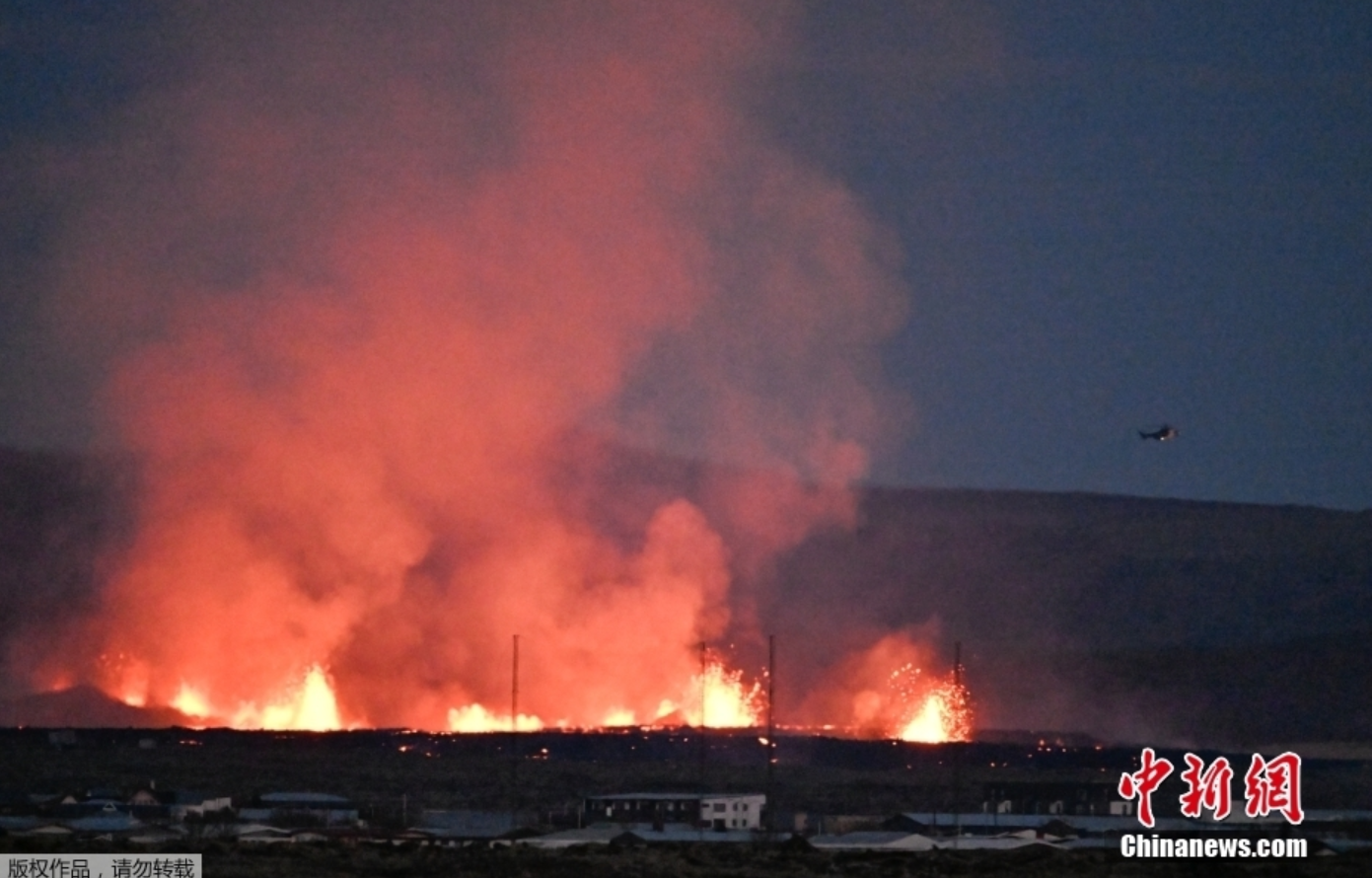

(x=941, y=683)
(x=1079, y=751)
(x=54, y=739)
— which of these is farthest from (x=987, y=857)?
(x=941, y=683)

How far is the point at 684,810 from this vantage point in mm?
64875

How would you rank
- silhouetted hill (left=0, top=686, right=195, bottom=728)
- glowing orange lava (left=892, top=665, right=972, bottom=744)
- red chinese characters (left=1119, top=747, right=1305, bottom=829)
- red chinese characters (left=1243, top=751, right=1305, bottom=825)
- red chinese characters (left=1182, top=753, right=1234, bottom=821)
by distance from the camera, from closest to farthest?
1. red chinese characters (left=1243, top=751, right=1305, bottom=825)
2. red chinese characters (left=1119, top=747, right=1305, bottom=829)
3. red chinese characters (left=1182, top=753, right=1234, bottom=821)
4. glowing orange lava (left=892, top=665, right=972, bottom=744)
5. silhouetted hill (left=0, top=686, right=195, bottom=728)

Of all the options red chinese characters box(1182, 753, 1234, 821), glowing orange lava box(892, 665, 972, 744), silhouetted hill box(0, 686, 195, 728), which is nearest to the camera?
red chinese characters box(1182, 753, 1234, 821)

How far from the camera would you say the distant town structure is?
208 ft

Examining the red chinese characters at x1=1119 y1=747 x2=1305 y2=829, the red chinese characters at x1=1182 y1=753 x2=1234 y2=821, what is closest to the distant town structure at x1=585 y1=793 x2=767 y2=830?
the red chinese characters at x1=1119 y1=747 x2=1305 y2=829

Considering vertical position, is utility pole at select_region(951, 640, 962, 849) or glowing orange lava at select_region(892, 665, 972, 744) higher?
glowing orange lava at select_region(892, 665, 972, 744)

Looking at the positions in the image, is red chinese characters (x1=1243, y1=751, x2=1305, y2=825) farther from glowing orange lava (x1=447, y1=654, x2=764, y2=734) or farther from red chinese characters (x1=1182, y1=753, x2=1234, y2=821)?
glowing orange lava (x1=447, y1=654, x2=764, y2=734)

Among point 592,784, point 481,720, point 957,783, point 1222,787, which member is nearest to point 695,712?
point 481,720

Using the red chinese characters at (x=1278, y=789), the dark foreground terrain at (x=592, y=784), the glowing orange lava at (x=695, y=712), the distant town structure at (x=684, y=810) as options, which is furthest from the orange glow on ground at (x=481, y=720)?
the red chinese characters at (x=1278, y=789)

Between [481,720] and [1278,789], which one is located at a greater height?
[481,720]

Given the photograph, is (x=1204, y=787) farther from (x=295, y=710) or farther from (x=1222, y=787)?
(x=295, y=710)

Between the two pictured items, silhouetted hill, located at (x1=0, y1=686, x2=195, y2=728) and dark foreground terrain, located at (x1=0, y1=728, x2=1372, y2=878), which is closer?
dark foreground terrain, located at (x1=0, y1=728, x2=1372, y2=878)

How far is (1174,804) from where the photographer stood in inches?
2768

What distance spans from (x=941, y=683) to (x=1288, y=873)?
63033mm
